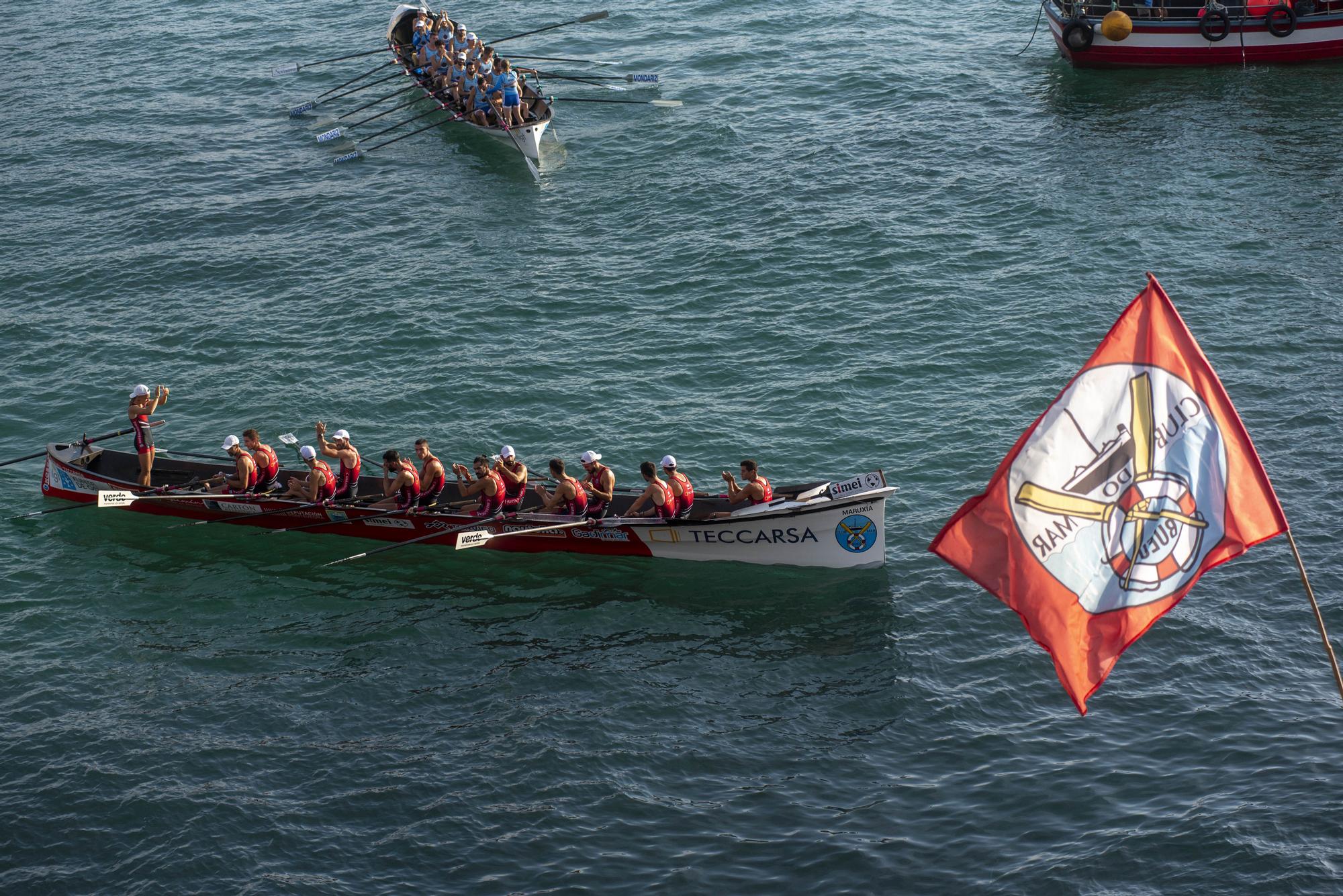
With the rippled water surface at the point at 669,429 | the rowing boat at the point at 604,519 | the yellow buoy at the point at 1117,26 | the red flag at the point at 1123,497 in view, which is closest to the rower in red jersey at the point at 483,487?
the rowing boat at the point at 604,519

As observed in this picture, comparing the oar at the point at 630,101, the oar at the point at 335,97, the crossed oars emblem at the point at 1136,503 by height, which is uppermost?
the oar at the point at 335,97

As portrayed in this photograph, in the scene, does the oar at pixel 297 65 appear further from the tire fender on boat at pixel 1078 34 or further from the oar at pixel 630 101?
the tire fender on boat at pixel 1078 34

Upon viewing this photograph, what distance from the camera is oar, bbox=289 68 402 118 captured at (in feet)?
157

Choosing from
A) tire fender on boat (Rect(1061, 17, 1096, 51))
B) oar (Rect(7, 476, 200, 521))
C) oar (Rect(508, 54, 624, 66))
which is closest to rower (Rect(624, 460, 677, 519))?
oar (Rect(7, 476, 200, 521))

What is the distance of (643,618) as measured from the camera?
2464 centimetres

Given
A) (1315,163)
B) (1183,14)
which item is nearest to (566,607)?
(1315,163)

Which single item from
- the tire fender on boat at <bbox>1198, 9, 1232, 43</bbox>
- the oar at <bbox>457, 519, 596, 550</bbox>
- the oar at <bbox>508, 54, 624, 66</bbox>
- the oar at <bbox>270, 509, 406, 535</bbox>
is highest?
the tire fender on boat at <bbox>1198, 9, 1232, 43</bbox>

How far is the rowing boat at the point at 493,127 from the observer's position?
139ft

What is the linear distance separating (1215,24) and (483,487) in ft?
104

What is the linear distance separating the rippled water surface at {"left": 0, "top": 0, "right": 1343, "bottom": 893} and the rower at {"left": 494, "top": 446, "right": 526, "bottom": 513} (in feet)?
3.88

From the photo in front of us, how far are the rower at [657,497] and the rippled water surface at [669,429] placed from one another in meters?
1.33

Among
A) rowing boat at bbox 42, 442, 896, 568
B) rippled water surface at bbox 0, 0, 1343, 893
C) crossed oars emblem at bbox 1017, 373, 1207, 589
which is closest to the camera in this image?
crossed oars emblem at bbox 1017, 373, 1207, 589

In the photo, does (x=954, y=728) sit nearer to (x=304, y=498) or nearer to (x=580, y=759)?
(x=580, y=759)

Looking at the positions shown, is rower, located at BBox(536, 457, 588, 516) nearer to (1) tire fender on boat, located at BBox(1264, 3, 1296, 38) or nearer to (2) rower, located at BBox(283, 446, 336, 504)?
(2) rower, located at BBox(283, 446, 336, 504)
